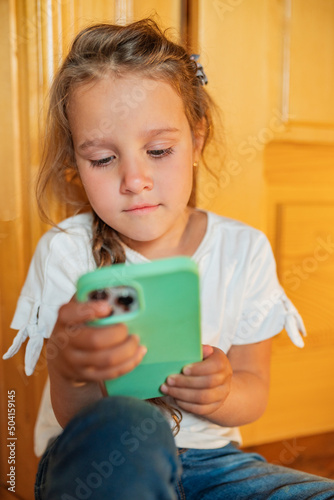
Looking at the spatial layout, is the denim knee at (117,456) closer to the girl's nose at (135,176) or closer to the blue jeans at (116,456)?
the blue jeans at (116,456)

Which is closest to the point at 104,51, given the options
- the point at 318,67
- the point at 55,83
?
the point at 55,83

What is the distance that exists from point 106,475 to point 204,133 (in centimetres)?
56

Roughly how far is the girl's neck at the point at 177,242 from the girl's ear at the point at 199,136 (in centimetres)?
11

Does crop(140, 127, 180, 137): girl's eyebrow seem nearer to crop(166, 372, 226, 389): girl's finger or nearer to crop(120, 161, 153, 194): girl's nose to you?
crop(120, 161, 153, 194): girl's nose

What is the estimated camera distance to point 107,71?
0.67 meters

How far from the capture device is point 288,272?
3.80ft

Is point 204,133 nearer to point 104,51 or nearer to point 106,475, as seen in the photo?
point 104,51

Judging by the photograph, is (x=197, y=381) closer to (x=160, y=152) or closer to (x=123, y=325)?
(x=123, y=325)

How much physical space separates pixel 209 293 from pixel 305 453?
24.7 inches

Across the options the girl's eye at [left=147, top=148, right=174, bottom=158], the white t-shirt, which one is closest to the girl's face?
Result: the girl's eye at [left=147, top=148, right=174, bottom=158]

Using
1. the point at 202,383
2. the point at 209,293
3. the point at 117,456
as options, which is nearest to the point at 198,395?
the point at 202,383

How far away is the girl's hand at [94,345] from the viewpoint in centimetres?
45

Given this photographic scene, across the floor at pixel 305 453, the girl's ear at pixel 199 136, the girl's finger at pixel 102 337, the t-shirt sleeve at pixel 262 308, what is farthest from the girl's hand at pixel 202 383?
the floor at pixel 305 453

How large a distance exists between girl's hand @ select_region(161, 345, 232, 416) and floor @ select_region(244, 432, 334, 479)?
2.17ft
